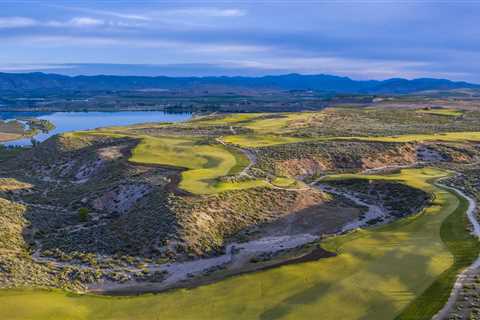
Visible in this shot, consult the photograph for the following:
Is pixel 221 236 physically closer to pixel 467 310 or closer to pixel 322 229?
pixel 322 229

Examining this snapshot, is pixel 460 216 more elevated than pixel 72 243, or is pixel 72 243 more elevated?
→ pixel 460 216

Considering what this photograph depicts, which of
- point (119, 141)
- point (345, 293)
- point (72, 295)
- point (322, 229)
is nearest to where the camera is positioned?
point (345, 293)

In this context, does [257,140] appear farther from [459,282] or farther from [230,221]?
[459,282]

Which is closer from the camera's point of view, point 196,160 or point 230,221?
point 230,221

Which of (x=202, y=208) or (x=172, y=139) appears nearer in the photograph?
(x=202, y=208)

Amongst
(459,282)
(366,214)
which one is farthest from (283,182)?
(459,282)

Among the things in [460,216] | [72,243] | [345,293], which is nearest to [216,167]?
[72,243]
